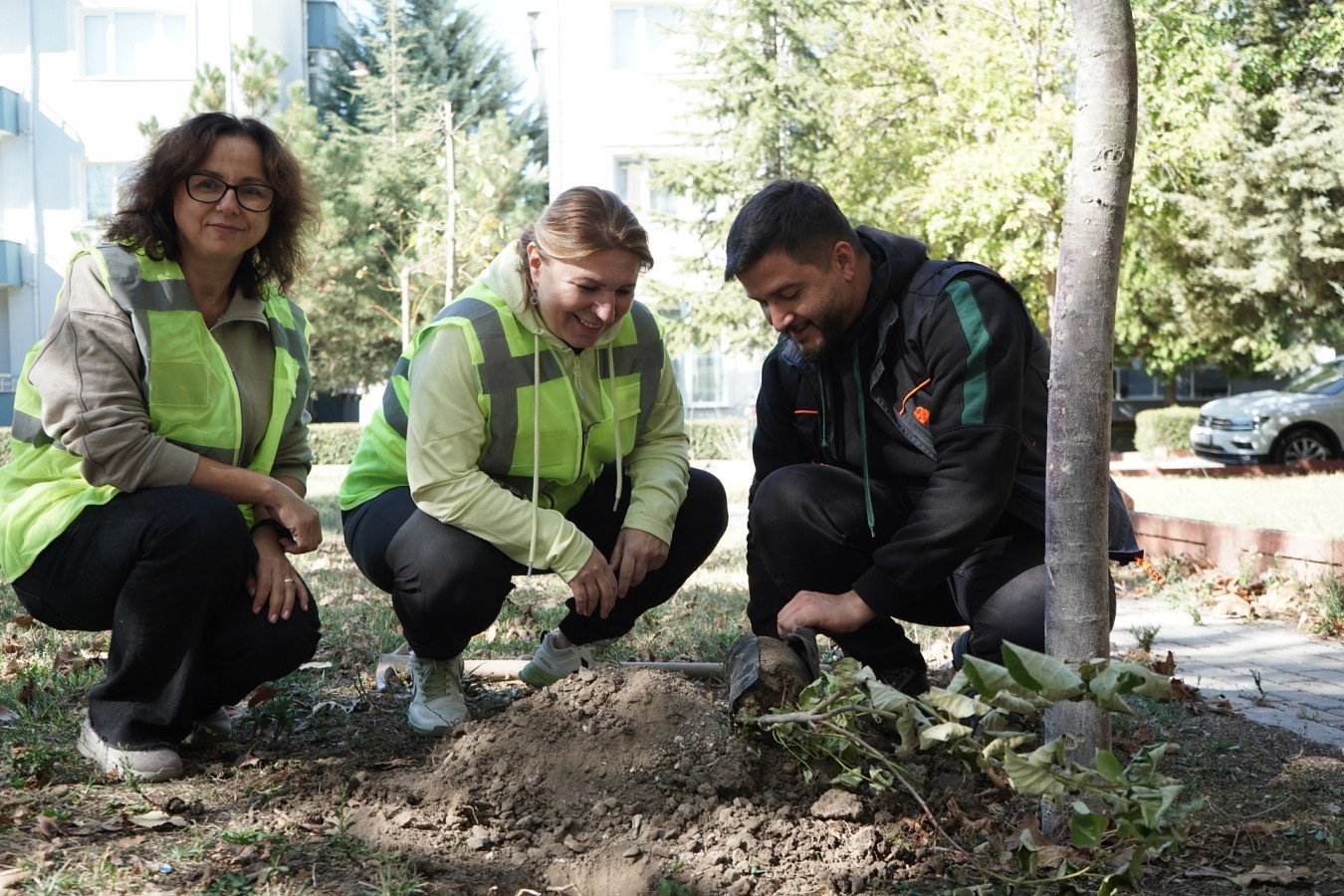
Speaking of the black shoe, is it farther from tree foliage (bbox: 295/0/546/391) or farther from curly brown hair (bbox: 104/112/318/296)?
tree foliage (bbox: 295/0/546/391)

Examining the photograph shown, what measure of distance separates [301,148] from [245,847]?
21.7 metres

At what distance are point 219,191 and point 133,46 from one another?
22735 millimetres

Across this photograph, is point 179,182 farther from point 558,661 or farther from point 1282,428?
point 1282,428

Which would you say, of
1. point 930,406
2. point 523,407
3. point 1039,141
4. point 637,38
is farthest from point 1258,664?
point 637,38

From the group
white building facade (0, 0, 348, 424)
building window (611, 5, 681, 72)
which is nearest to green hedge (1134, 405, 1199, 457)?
building window (611, 5, 681, 72)

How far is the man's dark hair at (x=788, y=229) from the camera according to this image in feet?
9.98

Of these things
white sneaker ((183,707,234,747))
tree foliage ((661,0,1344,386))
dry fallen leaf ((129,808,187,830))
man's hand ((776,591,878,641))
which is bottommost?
white sneaker ((183,707,234,747))

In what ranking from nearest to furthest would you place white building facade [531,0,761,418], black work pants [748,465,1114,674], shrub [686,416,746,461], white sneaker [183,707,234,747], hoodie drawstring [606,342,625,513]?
white sneaker [183,707,234,747] → black work pants [748,465,1114,674] → hoodie drawstring [606,342,625,513] → shrub [686,416,746,461] → white building facade [531,0,761,418]

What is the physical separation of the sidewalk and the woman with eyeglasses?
2932 mm

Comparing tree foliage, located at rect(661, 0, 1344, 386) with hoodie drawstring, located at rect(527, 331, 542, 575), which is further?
tree foliage, located at rect(661, 0, 1344, 386)

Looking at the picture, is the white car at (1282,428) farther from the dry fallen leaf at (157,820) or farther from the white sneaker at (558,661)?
the dry fallen leaf at (157,820)

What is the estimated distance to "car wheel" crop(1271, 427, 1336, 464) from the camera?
49.1 ft

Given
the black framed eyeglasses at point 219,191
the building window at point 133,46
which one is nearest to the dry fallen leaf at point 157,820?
the black framed eyeglasses at point 219,191

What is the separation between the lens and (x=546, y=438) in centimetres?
336
